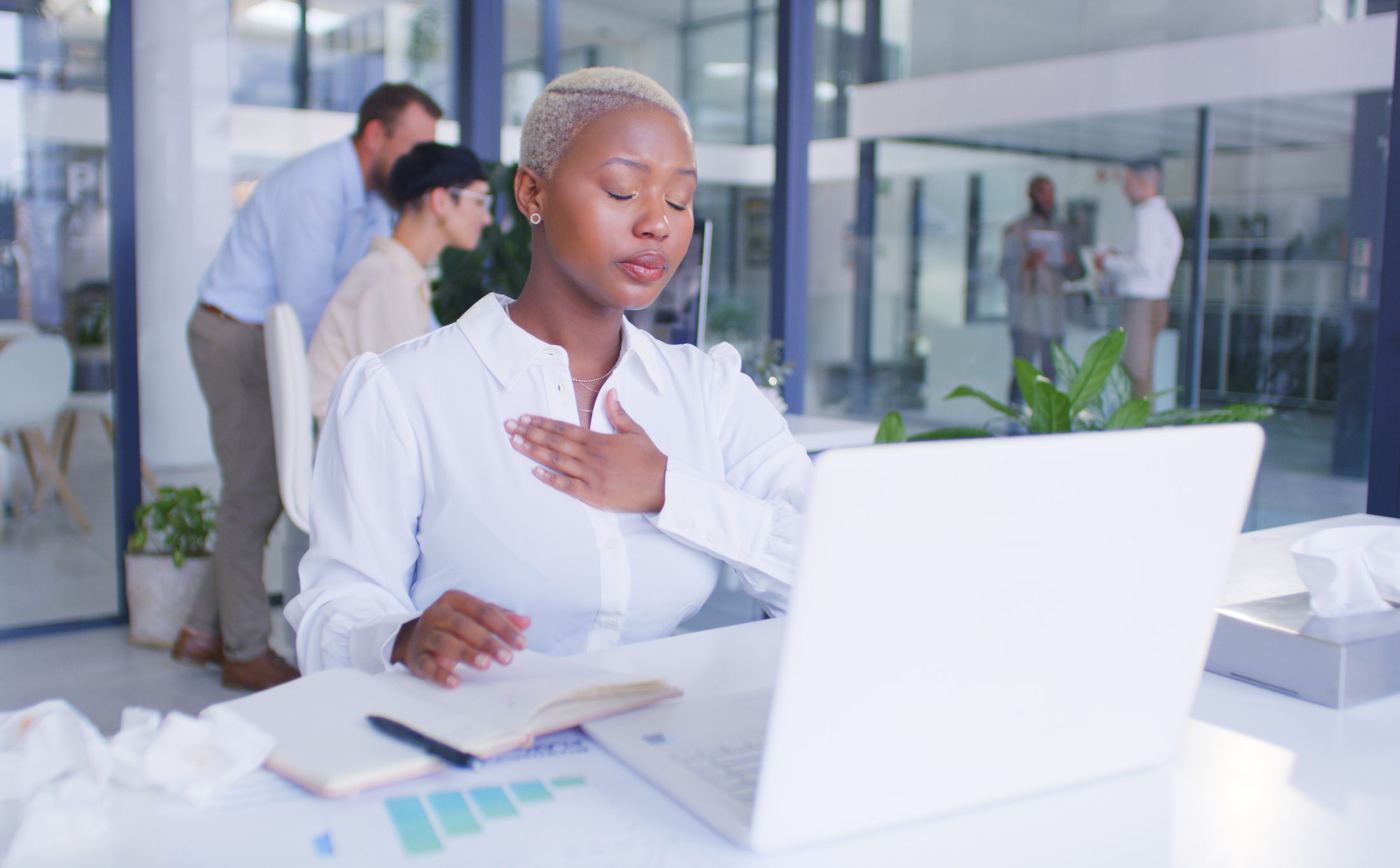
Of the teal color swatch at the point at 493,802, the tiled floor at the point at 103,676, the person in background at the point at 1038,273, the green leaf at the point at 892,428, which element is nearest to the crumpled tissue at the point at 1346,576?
the teal color swatch at the point at 493,802

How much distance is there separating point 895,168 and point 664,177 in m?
2.70

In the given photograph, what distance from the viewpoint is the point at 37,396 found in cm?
386

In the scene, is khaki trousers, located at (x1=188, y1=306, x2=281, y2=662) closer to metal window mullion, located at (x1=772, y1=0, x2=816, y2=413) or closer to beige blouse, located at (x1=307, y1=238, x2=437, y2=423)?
beige blouse, located at (x1=307, y1=238, x2=437, y2=423)

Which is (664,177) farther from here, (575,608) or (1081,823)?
(1081,823)

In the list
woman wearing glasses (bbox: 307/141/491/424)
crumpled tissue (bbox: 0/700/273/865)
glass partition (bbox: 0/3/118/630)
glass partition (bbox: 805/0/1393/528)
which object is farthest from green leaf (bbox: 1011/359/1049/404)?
glass partition (bbox: 0/3/118/630)

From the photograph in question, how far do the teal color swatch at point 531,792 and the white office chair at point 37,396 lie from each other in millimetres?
3685

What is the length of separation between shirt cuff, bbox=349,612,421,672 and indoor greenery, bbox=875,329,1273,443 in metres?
1.44

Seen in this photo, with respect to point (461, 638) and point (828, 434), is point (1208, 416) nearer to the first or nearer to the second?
point (828, 434)

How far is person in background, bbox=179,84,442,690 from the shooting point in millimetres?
3354

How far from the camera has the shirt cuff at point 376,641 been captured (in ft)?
3.60

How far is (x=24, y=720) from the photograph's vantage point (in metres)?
0.81

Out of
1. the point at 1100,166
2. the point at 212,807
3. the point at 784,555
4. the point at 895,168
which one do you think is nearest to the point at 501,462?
the point at 784,555

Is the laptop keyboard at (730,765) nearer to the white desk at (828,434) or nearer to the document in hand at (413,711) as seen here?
the document in hand at (413,711)

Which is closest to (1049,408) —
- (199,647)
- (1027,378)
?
(1027,378)
